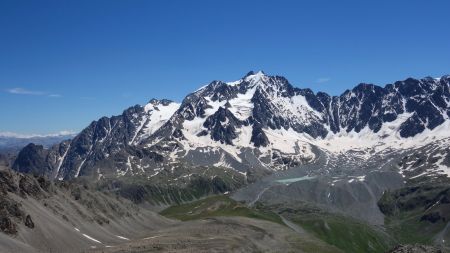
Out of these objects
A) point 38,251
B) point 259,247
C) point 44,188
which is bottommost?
point 259,247

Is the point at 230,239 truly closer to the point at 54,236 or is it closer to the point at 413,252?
the point at 54,236

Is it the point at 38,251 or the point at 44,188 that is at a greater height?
the point at 44,188

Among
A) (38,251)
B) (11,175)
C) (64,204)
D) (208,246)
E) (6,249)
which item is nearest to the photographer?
(6,249)

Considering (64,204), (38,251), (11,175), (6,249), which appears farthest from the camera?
(64,204)

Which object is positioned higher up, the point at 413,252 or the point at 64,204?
the point at 64,204

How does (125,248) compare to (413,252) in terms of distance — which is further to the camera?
(125,248)

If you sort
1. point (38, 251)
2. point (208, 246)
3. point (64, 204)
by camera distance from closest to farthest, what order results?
point (38, 251) → point (208, 246) → point (64, 204)

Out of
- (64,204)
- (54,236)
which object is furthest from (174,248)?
Answer: (64,204)

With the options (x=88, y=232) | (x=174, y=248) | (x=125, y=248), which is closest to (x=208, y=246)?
(x=174, y=248)

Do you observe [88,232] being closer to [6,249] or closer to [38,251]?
[38,251]
